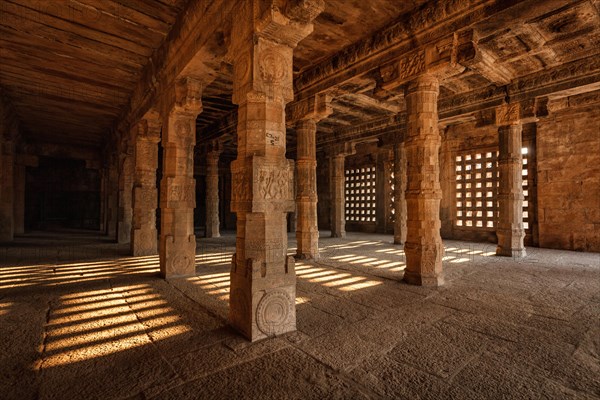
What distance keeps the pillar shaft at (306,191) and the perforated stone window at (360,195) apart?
28.1ft

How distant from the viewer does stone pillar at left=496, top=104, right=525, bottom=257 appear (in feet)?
26.9

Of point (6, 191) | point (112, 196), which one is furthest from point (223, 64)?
point (6, 191)

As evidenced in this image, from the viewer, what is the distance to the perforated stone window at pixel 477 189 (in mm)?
11711

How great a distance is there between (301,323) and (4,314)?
11.6 ft

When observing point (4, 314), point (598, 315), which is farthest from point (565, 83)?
point (4, 314)

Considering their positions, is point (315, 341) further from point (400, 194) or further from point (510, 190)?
point (400, 194)

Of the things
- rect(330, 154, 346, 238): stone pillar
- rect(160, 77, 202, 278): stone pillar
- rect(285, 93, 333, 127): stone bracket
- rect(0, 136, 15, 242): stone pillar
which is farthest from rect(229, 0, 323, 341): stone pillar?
rect(0, 136, 15, 242): stone pillar

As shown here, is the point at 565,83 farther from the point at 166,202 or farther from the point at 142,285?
the point at 142,285

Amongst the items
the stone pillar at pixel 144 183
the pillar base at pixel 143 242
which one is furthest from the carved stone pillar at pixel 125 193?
the pillar base at pixel 143 242

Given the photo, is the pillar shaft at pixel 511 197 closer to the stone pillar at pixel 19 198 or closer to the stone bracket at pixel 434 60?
the stone bracket at pixel 434 60

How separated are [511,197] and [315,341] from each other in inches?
304

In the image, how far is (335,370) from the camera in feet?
8.09

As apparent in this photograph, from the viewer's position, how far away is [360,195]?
16766mm

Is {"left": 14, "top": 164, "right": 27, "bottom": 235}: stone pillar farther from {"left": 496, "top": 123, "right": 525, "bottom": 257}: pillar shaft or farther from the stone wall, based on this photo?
the stone wall
